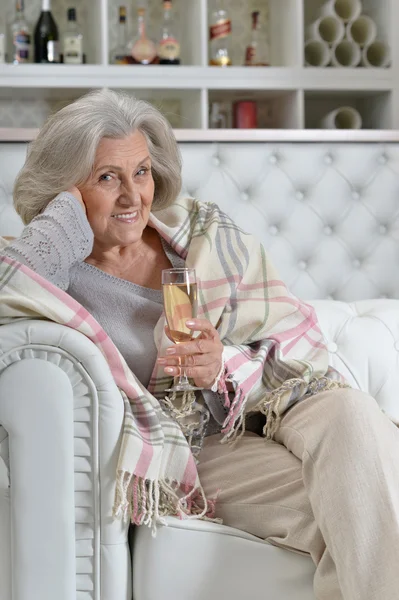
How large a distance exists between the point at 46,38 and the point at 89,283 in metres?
1.47

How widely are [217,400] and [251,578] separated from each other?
0.36 metres

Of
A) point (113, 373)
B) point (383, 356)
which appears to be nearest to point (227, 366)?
point (113, 373)

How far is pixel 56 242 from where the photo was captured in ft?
5.45

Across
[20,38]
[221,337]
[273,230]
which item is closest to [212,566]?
[221,337]

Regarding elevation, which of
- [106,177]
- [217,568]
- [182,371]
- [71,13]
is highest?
[71,13]

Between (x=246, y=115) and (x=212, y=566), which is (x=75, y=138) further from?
(x=246, y=115)

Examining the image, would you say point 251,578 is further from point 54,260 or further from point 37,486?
point 54,260

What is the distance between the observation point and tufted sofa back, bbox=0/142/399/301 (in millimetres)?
2459

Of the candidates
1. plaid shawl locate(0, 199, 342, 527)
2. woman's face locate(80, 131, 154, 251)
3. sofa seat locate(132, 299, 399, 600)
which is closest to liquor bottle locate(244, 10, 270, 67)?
plaid shawl locate(0, 199, 342, 527)

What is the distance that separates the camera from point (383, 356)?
2.21 m

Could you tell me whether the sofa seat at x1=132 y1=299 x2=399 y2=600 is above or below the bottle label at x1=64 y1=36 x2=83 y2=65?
below

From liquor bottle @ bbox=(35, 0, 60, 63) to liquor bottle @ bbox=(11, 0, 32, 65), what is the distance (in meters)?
0.03

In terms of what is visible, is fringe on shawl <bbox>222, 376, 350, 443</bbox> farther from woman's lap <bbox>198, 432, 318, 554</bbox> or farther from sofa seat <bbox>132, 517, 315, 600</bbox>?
sofa seat <bbox>132, 517, 315, 600</bbox>

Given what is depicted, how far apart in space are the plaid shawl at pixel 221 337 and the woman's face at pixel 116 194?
0.11 m
